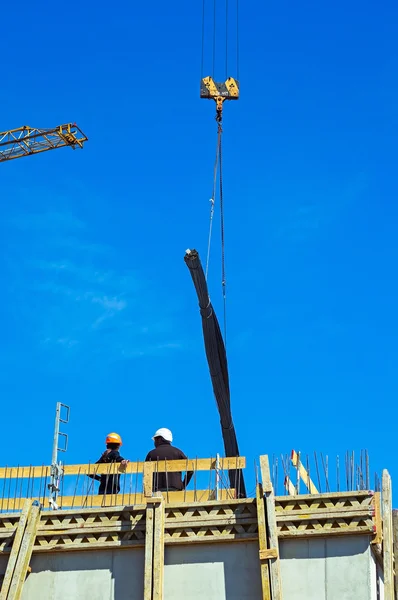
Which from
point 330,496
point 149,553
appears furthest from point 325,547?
point 149,553

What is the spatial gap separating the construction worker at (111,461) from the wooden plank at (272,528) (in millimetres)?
2930

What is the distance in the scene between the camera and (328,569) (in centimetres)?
1478

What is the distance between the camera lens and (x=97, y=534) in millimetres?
15750

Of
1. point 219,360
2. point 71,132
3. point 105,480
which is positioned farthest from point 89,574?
point 71,132

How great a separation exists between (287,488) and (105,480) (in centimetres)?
335

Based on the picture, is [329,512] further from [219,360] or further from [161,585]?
[219,360]

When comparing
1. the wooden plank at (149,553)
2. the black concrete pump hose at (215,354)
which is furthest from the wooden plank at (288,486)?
the black concrete pump hose at (215,354)

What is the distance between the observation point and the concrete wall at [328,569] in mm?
14617

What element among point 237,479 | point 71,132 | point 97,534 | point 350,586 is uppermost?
point 71,132

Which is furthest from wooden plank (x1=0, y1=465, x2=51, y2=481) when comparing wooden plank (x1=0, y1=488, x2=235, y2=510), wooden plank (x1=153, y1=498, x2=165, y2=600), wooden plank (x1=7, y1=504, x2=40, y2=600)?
wooden plank (x1=153, y1=498, x2=165, y2=600)

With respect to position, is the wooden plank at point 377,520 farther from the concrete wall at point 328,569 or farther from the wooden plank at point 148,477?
the wooden plank at point 148,477

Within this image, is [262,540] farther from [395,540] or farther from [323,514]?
[395,540]

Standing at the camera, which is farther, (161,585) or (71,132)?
(71,132)

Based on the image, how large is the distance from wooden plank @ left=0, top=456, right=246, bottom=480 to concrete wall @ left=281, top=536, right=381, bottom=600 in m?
2.10
